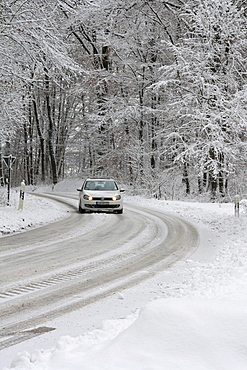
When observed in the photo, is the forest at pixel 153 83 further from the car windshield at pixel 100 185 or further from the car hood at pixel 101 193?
the car hood at pixel 101 193

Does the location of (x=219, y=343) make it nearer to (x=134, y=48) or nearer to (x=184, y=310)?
(x=184, y=310)

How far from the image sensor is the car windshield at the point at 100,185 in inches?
721

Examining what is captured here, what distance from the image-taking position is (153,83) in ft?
87.6

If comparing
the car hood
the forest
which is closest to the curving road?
the car hood

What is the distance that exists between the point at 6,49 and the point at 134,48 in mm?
18647

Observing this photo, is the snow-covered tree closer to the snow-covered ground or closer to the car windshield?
the car windshield

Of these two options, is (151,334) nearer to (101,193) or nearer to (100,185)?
(101,193)

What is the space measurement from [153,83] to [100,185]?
10985 millimetres

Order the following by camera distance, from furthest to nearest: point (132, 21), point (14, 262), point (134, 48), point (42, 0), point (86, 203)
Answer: point (134, 48), point (132, 21), point (86, 203), point (42, 0), point (14, 262)

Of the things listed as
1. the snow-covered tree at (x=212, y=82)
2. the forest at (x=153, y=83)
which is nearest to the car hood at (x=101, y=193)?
the forest at (x=153, y=83)

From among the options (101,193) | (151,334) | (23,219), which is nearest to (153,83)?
(101,193)

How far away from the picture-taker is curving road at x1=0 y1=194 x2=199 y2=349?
503 cm

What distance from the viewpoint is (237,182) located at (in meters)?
24.3

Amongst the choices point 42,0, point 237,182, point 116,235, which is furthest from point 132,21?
point 116,235
